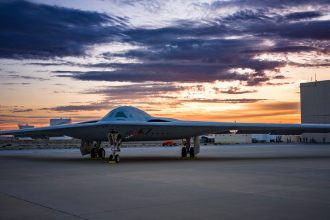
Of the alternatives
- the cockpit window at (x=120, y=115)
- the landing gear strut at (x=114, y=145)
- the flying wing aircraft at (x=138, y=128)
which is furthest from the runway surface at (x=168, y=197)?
the cockpit window at (x=120, y=115)

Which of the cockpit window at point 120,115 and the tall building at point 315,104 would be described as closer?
the cockpit window at point 120,115

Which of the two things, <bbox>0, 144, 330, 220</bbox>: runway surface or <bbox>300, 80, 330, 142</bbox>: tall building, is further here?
<bbox>300, 80, 330, 142</bbox>: tall building

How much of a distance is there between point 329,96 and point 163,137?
49.5 metres

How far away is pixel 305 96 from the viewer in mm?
67312

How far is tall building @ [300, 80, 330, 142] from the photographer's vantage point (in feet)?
210

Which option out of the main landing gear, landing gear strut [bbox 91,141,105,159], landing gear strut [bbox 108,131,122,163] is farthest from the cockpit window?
the main landing gear

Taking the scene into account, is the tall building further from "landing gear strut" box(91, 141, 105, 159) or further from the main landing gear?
"landing gear strut" box(91, 141, 105, 159)

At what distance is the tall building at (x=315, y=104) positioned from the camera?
6412cm

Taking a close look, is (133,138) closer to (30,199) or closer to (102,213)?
(30,199)

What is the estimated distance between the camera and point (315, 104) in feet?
215

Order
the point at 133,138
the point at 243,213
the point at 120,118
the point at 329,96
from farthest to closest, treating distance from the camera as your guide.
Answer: the point at 329,96
the point at 133,138
the point at 120,118
the point at 243,213

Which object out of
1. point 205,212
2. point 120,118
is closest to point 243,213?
point 205,212

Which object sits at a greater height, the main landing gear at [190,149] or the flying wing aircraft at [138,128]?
the flying wing aircraft at [138,128]

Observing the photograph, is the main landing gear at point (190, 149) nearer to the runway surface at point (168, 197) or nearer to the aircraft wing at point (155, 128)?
the aircraft wing at point (155, 128)
